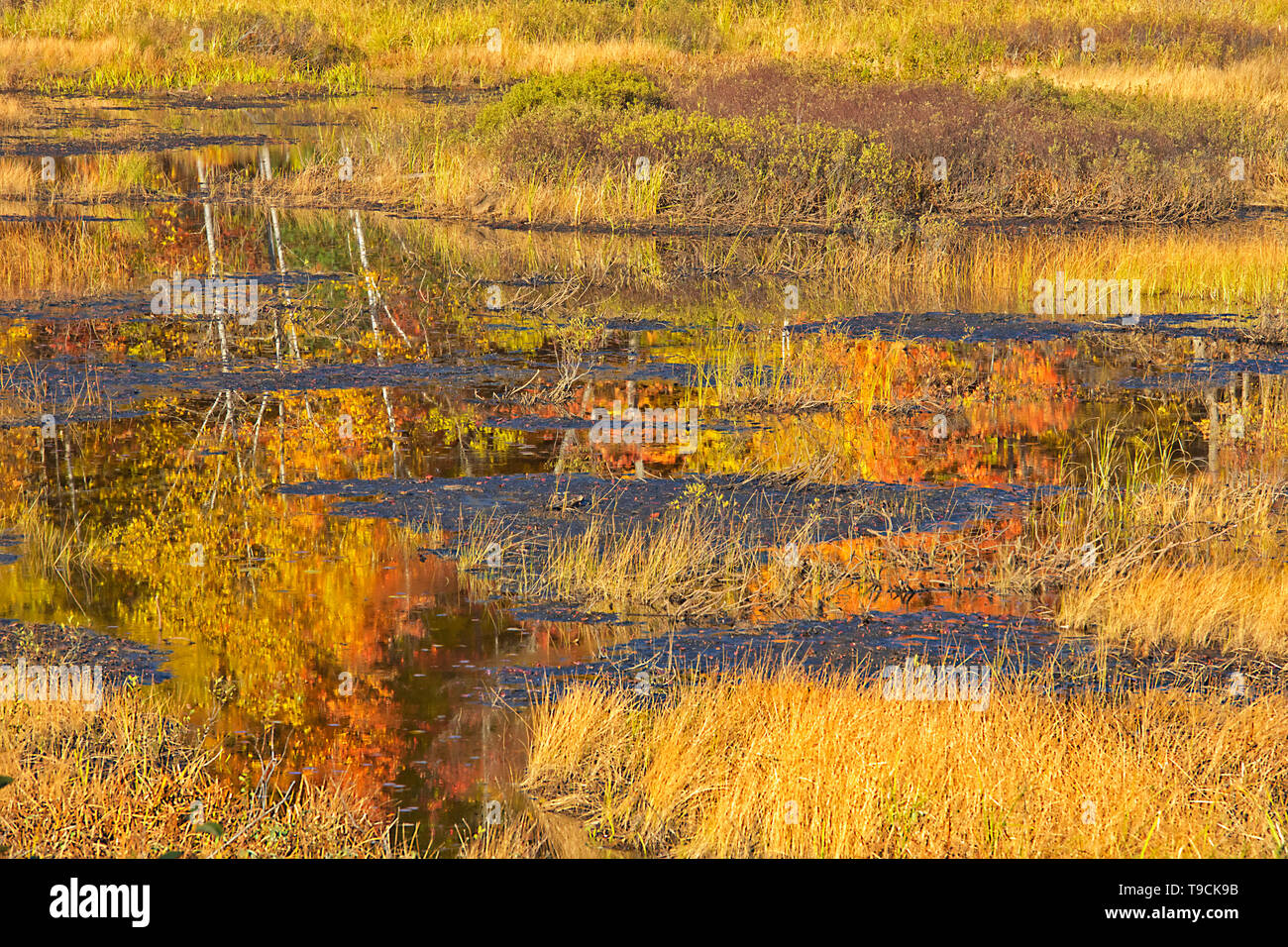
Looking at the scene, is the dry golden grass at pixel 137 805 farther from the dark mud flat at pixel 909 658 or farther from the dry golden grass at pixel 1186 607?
the dry golden grass at pixel 1186 607

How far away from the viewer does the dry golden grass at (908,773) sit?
5164mm

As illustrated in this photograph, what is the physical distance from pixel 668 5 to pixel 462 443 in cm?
3183

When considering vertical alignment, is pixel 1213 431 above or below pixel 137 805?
above

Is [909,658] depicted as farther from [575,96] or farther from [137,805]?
[575,96]

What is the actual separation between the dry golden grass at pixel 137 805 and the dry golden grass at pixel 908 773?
2.21 ft

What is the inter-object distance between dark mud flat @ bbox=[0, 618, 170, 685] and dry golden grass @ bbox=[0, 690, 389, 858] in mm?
776

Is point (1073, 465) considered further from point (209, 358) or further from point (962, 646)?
point (209, 358)

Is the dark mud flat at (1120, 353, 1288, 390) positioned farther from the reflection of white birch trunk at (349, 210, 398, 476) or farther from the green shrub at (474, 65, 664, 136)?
the green shrub at (474, 65, 664, 136)

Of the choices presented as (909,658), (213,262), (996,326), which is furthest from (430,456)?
(213,262)

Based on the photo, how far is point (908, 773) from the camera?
18.2 ft

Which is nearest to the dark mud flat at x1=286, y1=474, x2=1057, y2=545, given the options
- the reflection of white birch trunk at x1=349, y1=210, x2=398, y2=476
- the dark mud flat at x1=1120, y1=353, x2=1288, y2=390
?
the reflection of white birch trunk at x1=349, y1=210, x2=398, y2=476

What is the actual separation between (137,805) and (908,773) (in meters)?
2.67

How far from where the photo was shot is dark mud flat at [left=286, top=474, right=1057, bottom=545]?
9.11 meters

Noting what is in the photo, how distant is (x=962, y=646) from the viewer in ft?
24.2
